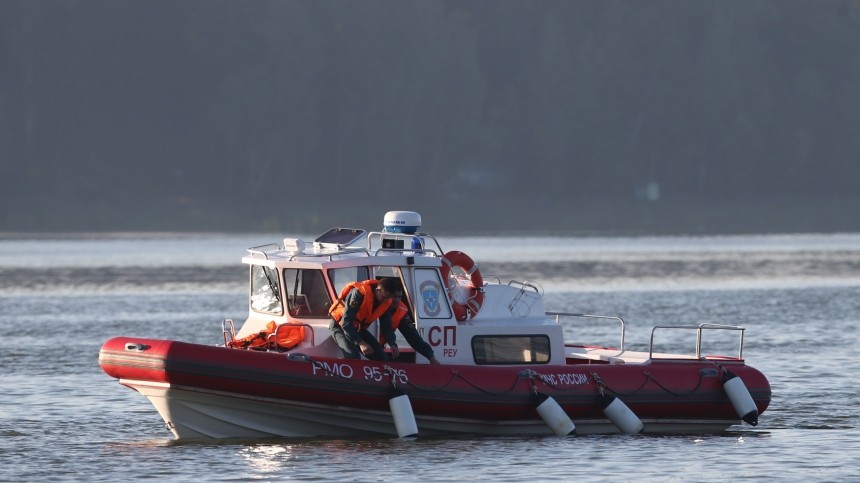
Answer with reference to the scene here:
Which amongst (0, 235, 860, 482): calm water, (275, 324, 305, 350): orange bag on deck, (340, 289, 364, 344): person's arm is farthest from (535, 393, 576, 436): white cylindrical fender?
(275, 324, 305, 350): orange bag on deck

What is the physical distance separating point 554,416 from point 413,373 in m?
1.72

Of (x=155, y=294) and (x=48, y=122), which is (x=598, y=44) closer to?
(x=48, y=122)

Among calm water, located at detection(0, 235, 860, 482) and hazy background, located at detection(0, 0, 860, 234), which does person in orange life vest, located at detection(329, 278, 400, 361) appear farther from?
hazy background, located at detection(0, 0, 860, 234)

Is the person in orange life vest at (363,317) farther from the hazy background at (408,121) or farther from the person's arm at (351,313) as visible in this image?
the hazy background at (408,121)

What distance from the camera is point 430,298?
1798cm

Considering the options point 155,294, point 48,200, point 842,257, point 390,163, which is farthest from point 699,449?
point 390,163


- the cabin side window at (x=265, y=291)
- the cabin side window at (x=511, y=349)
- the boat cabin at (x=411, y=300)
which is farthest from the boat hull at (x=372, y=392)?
the cabin side window at (x=265, y=291)

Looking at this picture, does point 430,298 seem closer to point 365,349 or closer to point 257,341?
point 365,349

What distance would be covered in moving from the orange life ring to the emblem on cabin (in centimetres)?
A: 16

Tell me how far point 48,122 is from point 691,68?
37158 mm

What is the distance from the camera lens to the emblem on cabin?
17953mm

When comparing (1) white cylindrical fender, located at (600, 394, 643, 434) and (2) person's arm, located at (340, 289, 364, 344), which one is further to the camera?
(1) white cylindrical fender, located at (600, 394, 643, 434)

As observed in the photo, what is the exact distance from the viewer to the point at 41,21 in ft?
269

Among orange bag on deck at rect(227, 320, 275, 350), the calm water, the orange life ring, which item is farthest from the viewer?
the orange life ring
